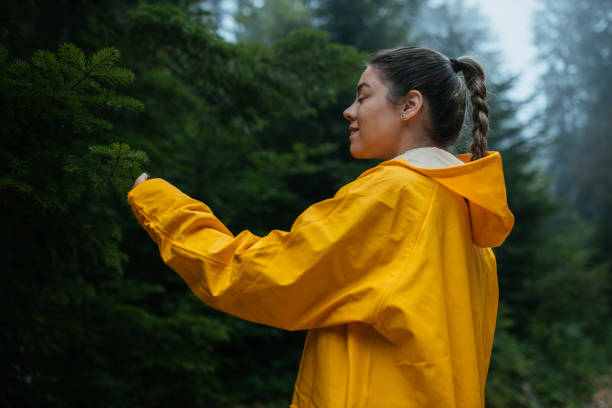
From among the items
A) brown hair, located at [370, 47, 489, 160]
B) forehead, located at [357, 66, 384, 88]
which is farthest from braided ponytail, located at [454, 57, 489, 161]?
forehead, located at [357, 66, 384, 88]

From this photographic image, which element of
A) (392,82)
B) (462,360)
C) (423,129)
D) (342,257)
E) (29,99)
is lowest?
(462,360)

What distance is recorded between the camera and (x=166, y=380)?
4.24m

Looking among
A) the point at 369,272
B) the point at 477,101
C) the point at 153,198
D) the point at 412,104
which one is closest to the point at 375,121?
the point at 412,104

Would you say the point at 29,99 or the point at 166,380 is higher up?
the point at 29,99

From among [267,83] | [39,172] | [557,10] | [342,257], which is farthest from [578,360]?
[557,10]

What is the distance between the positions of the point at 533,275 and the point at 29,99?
31.6 ft

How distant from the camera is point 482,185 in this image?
1358 mm

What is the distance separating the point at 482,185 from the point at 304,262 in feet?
2.18

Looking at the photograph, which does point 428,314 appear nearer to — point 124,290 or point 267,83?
point 267,83

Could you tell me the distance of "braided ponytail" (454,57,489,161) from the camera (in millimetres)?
1555

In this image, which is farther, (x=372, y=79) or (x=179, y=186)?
(x=179, y=186)

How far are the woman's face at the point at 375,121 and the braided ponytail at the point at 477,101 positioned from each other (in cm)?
30

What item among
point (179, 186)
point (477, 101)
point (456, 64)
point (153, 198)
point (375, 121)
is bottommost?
point (153, 198)

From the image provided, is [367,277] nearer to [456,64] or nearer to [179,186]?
[456,64]
